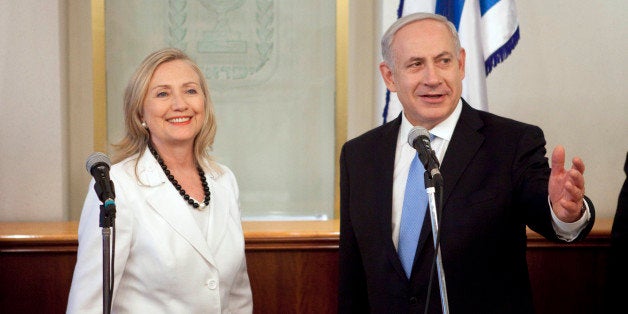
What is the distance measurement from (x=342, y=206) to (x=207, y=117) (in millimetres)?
553

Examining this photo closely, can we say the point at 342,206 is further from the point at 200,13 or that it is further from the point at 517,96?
the point at 200,13

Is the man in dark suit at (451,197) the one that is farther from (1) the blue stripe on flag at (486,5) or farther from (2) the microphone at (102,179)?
(1) the blue stripe on flag at (486,5)

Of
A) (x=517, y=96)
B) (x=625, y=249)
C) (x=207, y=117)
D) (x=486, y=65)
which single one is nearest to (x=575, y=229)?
(x=625, y=249)

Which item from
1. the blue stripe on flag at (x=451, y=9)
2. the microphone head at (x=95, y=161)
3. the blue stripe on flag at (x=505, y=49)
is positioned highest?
the blue stripe on flag at (x=451, y=9)

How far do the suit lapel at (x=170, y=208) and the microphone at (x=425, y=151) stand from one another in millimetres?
852

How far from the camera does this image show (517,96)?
387 centimetres

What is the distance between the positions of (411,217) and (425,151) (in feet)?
1.83

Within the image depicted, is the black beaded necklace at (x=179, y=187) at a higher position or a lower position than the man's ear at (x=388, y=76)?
lower

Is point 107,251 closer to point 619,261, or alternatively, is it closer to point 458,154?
point 458,154

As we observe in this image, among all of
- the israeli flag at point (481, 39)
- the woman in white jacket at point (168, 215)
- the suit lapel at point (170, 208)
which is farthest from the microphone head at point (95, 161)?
the israeli flag at point (481, 39)

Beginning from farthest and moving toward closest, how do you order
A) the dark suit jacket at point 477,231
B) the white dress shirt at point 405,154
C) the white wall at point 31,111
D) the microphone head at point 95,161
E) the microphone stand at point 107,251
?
1. the white wall at point 31,111
2. the white dress shirt at point 405,154
3. the dark suit jacket at point 477,231
4. the microphone head at point 95,161
5. the microphone stand at point 107,251

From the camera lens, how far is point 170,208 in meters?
2.32

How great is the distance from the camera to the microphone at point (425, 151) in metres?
1.68

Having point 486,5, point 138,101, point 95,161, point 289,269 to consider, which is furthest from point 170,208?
point 486,5
